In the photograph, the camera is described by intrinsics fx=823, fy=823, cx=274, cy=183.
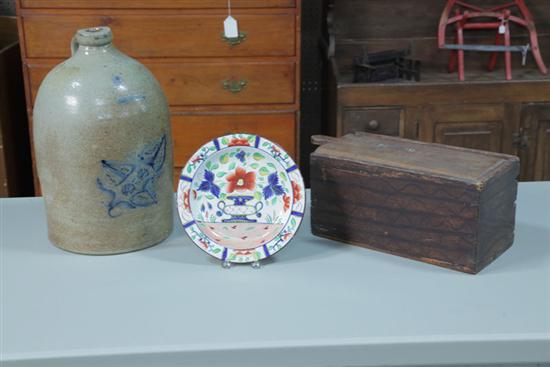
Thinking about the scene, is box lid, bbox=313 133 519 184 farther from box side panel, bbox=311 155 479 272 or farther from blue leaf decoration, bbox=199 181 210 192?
blue leaf decoration, bbox=199 181 210 192

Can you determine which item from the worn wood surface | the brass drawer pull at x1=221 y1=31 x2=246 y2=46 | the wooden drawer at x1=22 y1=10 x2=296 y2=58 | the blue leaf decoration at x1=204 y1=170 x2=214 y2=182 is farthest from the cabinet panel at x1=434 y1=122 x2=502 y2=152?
the blue leaf decoration at x1=204 y1=170 x2=214 y2=182

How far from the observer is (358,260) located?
143cm

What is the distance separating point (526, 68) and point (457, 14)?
38 cm

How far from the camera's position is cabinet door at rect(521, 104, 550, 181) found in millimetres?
3201

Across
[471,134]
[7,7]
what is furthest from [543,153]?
[7,7]

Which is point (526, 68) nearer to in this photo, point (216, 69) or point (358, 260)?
point (216, 69)

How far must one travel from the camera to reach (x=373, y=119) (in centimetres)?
315

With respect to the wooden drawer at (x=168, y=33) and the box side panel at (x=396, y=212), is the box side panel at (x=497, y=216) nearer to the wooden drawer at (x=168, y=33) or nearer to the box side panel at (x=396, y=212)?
the box side panel at (x=396, y=212)

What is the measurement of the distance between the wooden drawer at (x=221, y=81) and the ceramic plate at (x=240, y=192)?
1.63 m

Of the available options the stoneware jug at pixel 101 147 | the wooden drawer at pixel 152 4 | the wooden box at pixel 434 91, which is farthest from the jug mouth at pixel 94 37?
the wooden box at pixel 434 91

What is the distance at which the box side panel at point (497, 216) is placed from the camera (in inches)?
53.4

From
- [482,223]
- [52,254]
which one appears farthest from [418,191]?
[52,254]

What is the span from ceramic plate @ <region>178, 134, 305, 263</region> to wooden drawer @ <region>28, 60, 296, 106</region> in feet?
5.35

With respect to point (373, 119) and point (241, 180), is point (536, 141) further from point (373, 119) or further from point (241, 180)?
point (241, 180)
